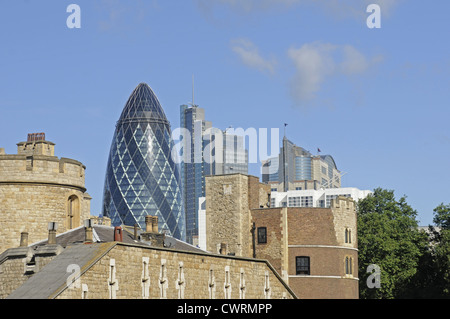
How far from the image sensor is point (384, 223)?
112500 mm

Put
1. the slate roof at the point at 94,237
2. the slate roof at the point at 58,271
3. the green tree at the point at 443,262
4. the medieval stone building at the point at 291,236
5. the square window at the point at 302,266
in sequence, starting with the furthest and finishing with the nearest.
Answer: the green tree at the point at 443,262 → the square window at the point at 302,266 → the medieval stone building at the point at 291,236 → the slate roof at the point at 94,237 → the slate roof at the point at 58,271

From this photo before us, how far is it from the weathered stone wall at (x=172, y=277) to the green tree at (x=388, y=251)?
47.1 m

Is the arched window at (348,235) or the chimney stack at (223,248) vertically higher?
the arched window at (348,235)

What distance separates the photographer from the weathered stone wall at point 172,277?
45.7 m

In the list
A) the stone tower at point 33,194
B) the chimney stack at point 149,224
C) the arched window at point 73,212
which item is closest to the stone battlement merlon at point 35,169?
the stone tower at point 33,194

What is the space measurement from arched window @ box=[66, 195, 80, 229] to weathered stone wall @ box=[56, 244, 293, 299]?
1129 centimetres

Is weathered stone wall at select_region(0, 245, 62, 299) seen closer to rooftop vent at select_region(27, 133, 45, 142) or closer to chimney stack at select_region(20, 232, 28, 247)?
chimney stack at select_region(20, 232, 28, 247)

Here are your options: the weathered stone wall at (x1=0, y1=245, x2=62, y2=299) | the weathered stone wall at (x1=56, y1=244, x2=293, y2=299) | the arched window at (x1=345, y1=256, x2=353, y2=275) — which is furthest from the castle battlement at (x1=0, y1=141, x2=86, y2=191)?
the arched window at (x1=345, y1=256, x2=353, y2=275)

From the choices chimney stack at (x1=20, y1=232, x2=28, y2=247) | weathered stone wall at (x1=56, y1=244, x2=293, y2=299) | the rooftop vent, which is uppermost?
the rooftop vent

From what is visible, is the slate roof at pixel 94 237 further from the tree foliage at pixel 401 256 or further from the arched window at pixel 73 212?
the tree foliage at pixel 401 256

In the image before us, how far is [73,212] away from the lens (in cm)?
6197

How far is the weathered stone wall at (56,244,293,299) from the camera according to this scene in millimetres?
45688

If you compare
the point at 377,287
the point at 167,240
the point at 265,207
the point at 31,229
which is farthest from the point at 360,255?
the point at 31,229
